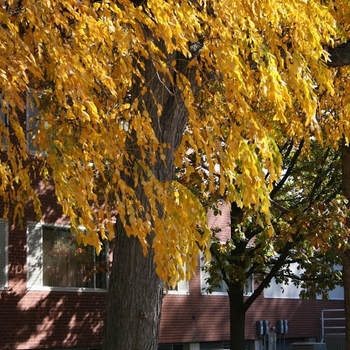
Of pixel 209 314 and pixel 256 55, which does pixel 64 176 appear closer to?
pixel 256 55

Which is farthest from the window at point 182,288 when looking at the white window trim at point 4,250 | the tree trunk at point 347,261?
the tree trunk at point 347,261

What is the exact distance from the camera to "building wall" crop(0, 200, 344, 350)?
75.6ft

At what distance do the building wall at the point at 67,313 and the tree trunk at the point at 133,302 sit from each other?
10.9 metres

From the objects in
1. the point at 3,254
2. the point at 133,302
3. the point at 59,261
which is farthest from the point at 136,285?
the point at 59,261

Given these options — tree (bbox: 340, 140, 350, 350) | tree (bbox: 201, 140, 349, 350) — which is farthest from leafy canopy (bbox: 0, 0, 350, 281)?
tree (bbox: 340, 140, 350, 350)

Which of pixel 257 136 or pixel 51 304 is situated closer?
pixel 257 136

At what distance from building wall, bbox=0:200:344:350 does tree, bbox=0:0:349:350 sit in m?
10.1

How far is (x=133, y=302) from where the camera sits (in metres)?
12.2

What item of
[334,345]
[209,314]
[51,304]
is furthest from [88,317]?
[334,345]

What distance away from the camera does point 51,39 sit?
9898mm

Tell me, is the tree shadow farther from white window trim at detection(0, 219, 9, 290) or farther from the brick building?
white window trim at detection(0, 219, 9, 290)

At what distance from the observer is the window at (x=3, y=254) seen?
22.8 meters

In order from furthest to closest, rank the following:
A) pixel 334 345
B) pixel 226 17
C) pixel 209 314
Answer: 1. pixel 334 345
2. pixel 209 314
3. pixel 226 17

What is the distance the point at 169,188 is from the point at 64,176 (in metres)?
1.44
